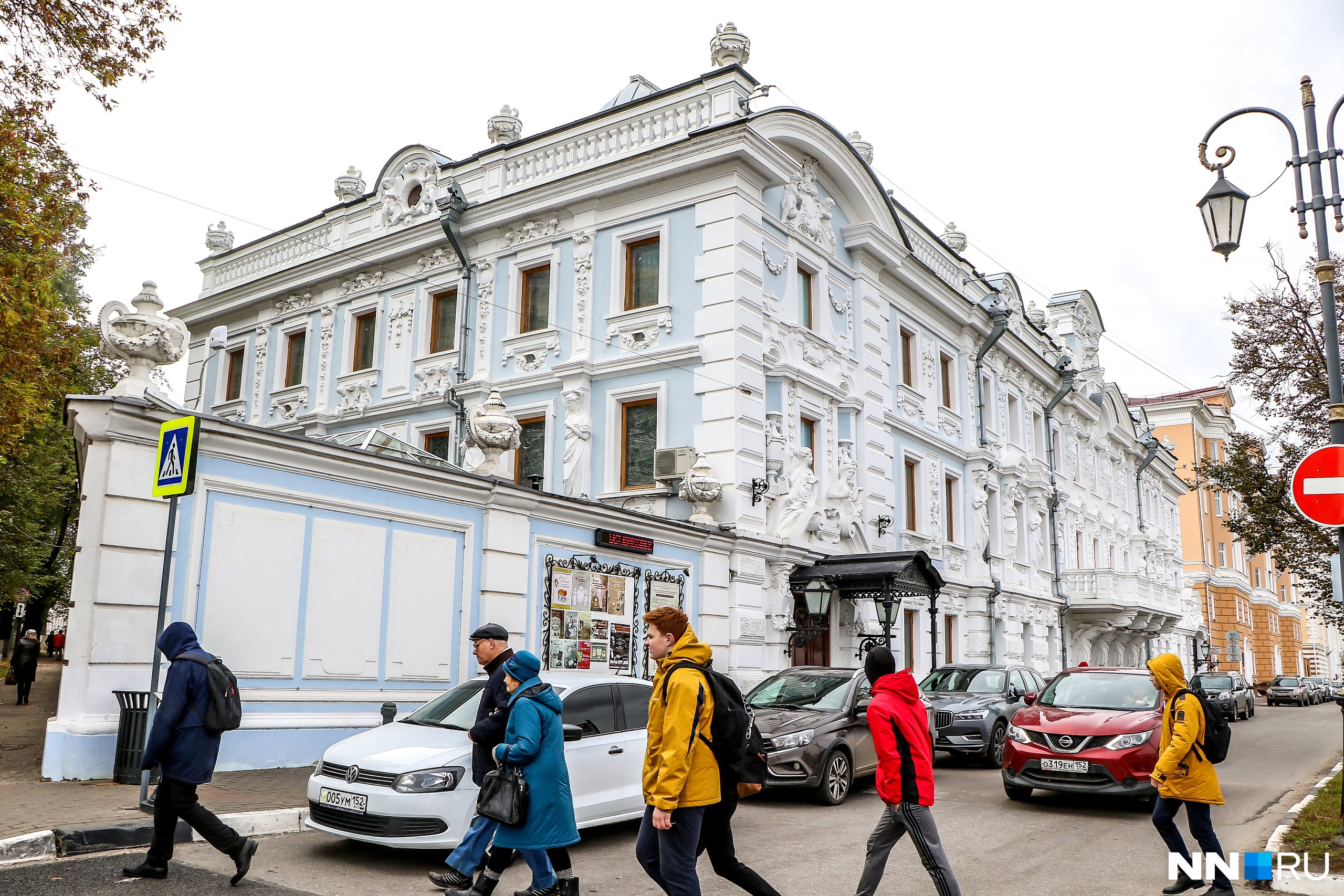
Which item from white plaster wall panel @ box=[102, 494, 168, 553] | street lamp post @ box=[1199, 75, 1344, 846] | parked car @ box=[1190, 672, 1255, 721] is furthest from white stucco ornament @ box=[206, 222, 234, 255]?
parked car @ box=[1190, 672, 1255, 721]

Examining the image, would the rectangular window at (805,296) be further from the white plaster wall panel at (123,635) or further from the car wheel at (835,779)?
the white plaster wall panel at (123,635)

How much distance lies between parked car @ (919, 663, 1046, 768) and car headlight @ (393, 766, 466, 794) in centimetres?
1064

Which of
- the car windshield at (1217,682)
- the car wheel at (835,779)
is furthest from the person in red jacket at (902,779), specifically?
the car windshield at (1217,682)

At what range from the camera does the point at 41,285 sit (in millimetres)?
14398

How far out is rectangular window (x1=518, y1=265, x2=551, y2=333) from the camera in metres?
22.8

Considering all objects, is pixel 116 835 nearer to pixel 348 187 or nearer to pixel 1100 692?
pixel 1100 692

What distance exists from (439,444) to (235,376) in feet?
28.1

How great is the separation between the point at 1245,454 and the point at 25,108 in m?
20.7

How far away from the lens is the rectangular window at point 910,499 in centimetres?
2623

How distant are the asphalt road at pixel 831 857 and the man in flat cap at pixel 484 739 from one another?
19.9 inches

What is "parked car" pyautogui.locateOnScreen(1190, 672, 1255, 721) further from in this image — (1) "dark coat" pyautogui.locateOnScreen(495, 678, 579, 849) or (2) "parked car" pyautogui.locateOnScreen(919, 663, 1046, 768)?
(1) "dark coat" pyautogui.locateOnScreen(495, 678, 579, 849)

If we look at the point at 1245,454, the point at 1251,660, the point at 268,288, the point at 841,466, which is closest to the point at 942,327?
the point at 841,466

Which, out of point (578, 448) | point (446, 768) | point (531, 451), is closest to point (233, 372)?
point (531, 451)

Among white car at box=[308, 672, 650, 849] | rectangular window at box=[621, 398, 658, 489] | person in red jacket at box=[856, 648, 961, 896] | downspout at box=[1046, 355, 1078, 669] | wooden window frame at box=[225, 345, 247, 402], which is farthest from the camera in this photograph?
downspout at box=[1046, 355, 1078, 669]
